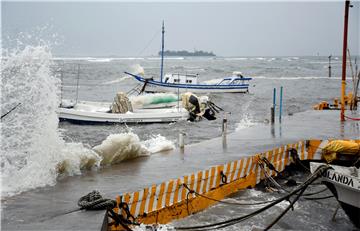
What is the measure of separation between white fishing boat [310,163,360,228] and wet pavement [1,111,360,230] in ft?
10.3

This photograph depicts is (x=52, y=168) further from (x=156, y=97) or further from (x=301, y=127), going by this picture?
(x=156, y=97)

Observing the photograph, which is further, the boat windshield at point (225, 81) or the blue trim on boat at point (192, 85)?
the boat windshield at point (225, 81)

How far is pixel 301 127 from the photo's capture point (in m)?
15.1

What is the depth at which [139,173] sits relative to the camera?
9438 mm

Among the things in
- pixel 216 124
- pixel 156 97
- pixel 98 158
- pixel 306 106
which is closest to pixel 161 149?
pixel 98 158

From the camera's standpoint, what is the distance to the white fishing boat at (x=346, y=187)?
729 centimetres

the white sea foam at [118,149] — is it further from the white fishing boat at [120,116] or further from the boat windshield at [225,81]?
the boat windshield at [225,81]

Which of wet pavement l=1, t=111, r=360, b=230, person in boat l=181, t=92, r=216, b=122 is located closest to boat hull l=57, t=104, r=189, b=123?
person in boat l=181, t=92, r=216, b=122

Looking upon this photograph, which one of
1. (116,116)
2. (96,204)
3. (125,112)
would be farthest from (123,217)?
(125,112)

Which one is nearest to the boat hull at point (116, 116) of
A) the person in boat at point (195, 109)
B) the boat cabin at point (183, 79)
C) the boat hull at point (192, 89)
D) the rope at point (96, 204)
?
the person in boat at point (195, 109)

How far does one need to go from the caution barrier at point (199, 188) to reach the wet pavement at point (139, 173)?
24.0 inches

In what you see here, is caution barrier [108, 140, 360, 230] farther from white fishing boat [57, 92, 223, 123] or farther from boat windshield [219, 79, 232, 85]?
boat windshield [219, 79, 232, 85]

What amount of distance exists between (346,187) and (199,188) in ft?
9.76

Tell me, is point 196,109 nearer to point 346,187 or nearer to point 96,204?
point 346,187
